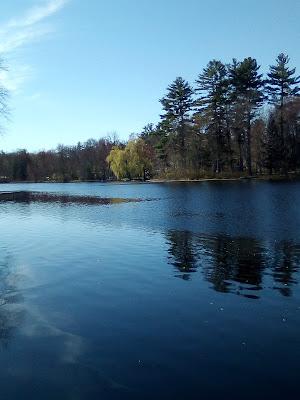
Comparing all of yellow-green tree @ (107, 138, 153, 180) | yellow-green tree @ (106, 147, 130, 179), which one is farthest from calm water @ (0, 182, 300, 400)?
yellow-green tree @ (106, 147, 130, 179)

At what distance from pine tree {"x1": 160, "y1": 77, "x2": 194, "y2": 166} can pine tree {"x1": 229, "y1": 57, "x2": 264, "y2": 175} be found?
1157 centimetres

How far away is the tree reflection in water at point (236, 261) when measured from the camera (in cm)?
1306

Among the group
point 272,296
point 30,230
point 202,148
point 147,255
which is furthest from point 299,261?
point 202,148

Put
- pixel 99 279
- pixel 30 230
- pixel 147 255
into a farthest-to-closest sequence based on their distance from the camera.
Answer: pixel 30 230 → pixel 147 255 → pixel 99 279

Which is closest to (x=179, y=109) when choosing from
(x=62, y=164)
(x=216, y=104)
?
(x=216, y=104)

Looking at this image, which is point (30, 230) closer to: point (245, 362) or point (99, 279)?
point (99, 279)

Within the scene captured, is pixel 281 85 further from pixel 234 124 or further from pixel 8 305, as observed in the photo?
pixel 8 305

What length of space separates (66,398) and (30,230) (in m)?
20.7

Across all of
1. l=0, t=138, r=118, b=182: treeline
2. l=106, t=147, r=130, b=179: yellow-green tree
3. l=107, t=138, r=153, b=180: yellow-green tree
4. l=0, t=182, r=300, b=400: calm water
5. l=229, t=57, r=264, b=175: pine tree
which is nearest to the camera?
l=0, t=182, r=300, b=400: calm water

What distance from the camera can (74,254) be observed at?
1850 centimetres

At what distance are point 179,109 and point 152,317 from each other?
81226 millimetres

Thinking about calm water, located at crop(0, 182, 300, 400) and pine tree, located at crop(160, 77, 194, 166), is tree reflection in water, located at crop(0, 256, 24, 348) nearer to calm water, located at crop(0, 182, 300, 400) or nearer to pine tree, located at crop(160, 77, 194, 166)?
calm water, located at crop(0, 182, 300, 400)

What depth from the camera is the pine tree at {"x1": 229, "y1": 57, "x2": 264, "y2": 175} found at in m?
76.2

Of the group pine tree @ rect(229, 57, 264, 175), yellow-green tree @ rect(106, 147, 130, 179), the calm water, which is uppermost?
pine tree @ rect(229, 57, 264, 175)
